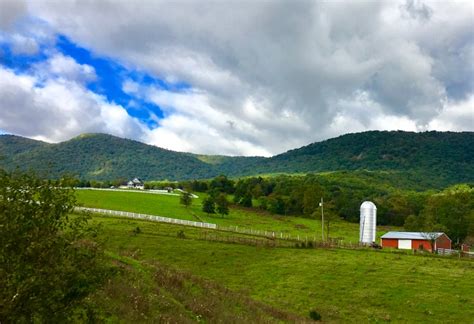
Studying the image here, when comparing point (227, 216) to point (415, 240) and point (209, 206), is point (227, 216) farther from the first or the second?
point (415, 240)

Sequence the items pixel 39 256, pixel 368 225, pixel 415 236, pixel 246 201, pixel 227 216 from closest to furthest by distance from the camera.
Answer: pixel 39 256
pixel 415 236
pixel 368 225
pixel 227 216
pixel 246 201

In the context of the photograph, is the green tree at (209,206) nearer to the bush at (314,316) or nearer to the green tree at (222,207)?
the green tree at (222,207)

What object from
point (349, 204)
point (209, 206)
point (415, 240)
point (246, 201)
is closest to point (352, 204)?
point (349, 204)

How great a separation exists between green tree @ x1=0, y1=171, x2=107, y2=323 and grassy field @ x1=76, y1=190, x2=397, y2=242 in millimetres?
77343

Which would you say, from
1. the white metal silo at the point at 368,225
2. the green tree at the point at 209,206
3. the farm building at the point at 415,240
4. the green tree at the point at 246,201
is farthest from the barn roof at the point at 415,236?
the green tree at the point at 246,201

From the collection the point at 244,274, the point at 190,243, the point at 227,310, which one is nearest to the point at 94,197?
the point at 190,243

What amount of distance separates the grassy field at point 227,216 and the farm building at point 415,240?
23.8 feet

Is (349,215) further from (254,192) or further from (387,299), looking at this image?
(387,299)

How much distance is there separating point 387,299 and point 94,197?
88.6 meters

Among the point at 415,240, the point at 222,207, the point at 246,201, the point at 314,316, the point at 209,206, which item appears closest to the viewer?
the point at 314,316

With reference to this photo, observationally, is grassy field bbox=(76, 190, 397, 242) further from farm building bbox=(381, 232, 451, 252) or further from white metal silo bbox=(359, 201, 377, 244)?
farm building bbox=(381, 232, 451, 252)

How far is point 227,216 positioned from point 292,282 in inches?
2467

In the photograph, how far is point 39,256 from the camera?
24.7ft

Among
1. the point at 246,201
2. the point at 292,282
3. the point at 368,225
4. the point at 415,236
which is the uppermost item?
the point at 246,201
